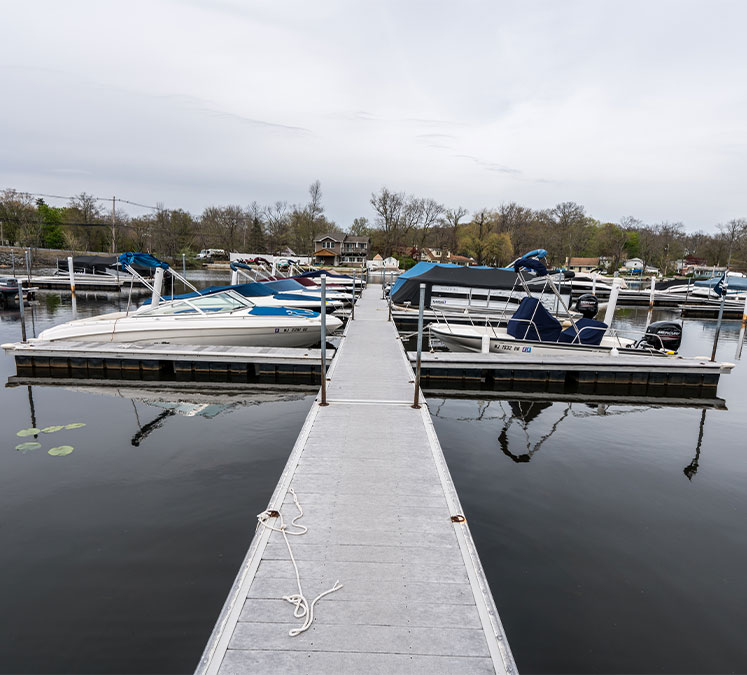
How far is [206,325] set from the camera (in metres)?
13.8

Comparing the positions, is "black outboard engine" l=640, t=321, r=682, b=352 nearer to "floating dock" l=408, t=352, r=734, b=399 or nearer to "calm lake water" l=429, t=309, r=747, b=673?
"floating dock" l=408, t=352, r=734, b=399

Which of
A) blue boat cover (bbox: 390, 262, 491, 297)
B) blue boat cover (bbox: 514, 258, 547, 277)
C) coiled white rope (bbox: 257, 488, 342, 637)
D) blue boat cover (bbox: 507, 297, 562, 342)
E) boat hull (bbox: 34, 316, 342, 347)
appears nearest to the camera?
coiled white rope (bbox: 257, 488, 342, 637)

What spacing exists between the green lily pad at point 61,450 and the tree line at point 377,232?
2626 inches

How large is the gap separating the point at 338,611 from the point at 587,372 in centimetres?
1156

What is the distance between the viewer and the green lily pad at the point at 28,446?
8258 mm

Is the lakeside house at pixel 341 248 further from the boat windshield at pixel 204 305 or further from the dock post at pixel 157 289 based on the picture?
the boat windshield at pixel 204 305

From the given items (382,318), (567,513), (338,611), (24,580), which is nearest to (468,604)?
(338,611)

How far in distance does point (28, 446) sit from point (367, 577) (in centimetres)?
792

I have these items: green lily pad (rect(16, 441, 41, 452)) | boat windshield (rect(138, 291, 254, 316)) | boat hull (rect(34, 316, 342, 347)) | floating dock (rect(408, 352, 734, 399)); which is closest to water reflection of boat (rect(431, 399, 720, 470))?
floating dock (rect(408, 352, 734, 399))

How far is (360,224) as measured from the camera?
98625 mm

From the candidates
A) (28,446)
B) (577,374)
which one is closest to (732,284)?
(577,374)

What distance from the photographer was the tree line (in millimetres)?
71562

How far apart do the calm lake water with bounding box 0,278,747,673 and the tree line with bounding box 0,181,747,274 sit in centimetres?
6392

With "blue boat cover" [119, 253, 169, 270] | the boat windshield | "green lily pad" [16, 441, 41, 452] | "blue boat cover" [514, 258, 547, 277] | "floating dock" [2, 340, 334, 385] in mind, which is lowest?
"green lily pad" [16, 441, 41, 452]
